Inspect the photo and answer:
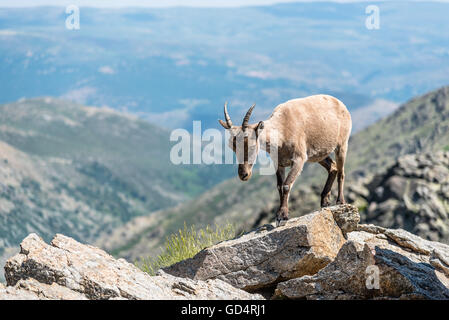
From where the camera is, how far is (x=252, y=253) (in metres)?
14.1

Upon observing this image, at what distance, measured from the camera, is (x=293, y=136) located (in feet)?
51.2

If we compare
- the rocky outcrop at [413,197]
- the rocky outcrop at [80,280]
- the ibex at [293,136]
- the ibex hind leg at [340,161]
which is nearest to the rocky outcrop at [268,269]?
the rocky outcrop at [80,280]

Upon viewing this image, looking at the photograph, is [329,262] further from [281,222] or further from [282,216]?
[282,216]

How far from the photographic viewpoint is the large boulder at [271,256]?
13.7 m

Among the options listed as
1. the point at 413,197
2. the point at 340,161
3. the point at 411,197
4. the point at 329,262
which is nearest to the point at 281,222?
the point at 329,262

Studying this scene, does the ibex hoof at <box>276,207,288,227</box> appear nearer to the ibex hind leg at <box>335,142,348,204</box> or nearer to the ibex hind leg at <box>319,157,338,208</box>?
the ibex hind leg at <box>319,157,338,208</box>

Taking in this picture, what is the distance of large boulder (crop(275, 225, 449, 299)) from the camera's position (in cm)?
1133

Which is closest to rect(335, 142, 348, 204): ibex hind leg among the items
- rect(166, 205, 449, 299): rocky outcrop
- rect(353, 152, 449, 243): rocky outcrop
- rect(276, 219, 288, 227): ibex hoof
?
rect(166, 205, 449, 299): rocky outcrop

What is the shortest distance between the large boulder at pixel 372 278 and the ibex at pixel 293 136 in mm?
3122

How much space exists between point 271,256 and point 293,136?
12.4 ft

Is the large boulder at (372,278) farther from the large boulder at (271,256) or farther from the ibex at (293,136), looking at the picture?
the ibex at (293,136)
